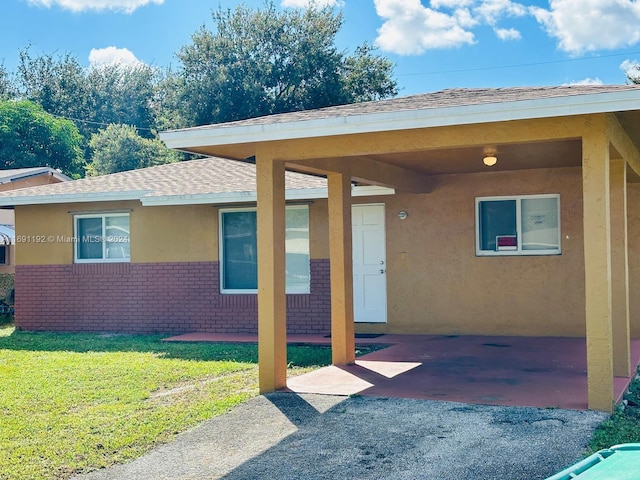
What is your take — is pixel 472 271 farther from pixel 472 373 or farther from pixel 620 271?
pixel 620 271

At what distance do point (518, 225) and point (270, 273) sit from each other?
20.5 feet

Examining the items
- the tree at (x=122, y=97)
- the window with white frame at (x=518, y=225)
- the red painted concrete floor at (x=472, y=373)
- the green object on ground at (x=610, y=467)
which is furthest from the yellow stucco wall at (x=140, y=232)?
the tree at (x=122, y=97)

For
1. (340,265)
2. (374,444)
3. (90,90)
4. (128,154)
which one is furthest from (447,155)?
(90,90)

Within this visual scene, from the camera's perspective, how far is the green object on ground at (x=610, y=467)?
3590 millimetres

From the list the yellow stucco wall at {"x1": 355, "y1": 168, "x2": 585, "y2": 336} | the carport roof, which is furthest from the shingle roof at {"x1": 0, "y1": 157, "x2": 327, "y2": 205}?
the carport roof

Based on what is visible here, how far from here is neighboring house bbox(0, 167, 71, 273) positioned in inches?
945

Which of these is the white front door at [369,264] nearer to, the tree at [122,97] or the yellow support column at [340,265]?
the yellow support column at [340,265]

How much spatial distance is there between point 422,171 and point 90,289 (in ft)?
25.3

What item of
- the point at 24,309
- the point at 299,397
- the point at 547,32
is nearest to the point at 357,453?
the point at 299,397

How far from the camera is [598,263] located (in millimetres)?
7637

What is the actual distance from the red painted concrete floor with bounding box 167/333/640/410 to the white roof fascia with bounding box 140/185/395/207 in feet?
8.70

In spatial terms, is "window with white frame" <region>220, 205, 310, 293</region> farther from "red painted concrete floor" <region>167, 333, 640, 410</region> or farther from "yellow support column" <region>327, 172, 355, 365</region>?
"yellow support column" <region>327, 172, 355, 365</region>

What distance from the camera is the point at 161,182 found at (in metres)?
16.9

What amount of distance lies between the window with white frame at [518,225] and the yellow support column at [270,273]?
5912 millimetres
